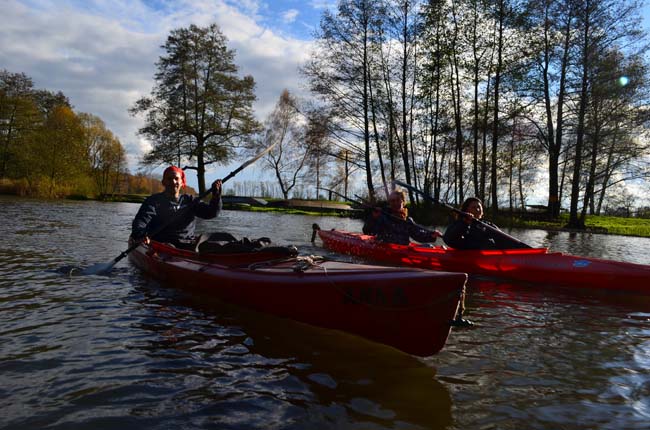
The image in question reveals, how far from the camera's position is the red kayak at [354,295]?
11.1 feet

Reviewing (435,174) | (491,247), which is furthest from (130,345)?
(435,174)

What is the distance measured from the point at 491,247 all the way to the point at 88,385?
21.4 feet

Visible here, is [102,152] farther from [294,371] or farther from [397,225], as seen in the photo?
[294,371]

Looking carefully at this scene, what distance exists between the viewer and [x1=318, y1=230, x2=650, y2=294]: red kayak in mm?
6414

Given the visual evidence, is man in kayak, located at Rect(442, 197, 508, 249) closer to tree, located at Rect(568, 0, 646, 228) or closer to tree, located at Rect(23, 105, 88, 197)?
tree, located at Rect(568, 0, 646, 228)

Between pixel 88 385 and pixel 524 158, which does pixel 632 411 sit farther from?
pixel 524 158

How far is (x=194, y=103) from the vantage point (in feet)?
91.2

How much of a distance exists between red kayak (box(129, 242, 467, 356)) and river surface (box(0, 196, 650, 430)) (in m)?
0.21

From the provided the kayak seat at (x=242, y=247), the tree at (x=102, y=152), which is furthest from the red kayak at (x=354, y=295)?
the tree at (x=102, y=152)

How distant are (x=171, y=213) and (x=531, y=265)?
18.4ft

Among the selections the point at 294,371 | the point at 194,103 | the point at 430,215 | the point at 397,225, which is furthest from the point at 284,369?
the point at 194,103

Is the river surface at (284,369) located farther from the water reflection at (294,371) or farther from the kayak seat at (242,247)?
the kayak seat at (242,247)

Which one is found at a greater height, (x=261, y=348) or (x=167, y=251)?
(x=167, y=251)

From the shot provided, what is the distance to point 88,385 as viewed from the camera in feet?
9.96
